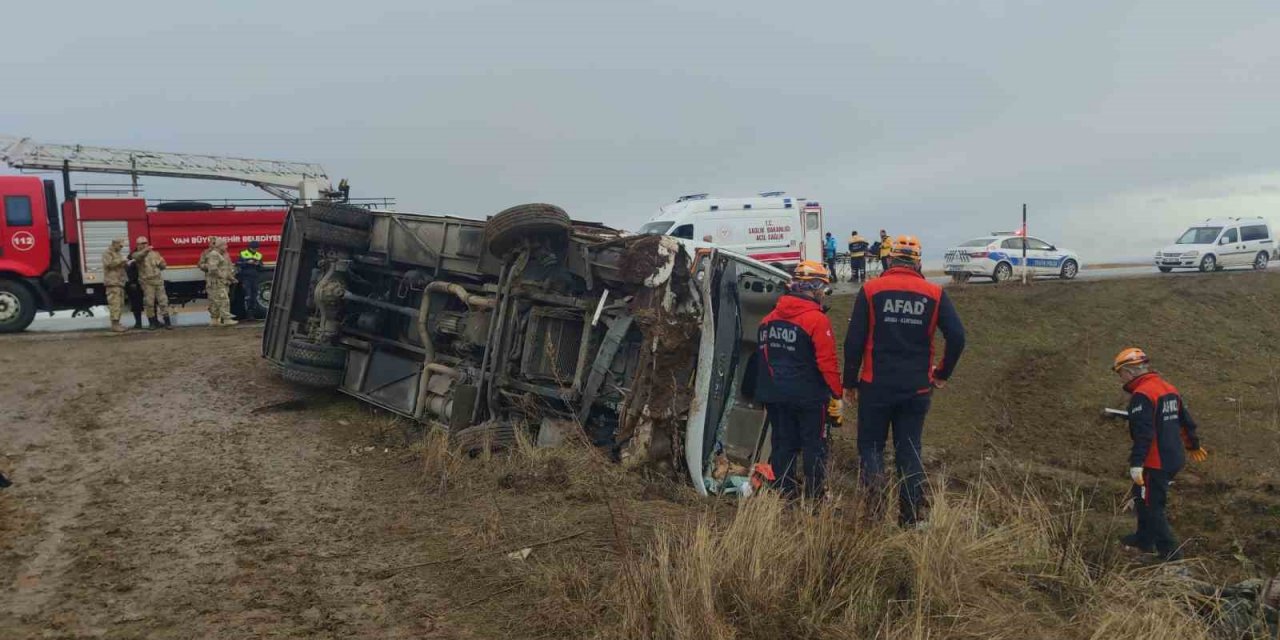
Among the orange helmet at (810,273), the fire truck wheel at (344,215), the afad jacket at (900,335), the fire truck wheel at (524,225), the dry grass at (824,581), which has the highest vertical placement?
the fire truck wheel at (344,215)

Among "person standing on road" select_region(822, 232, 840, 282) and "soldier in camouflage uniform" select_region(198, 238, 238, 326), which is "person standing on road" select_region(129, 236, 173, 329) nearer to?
"soldier in camouflage uniform" select_region(198, 238, 238, 326)

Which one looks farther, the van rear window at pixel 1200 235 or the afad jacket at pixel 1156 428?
the van rear window at pixel 1200 235

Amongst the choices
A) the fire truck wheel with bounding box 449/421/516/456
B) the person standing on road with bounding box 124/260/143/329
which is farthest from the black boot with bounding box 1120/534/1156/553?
the person standing on road with bounding box 124/260/143/329

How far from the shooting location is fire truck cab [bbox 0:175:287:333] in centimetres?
1310

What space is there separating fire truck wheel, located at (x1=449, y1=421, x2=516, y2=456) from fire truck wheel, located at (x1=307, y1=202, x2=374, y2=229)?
2.55 metres

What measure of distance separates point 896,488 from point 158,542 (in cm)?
375

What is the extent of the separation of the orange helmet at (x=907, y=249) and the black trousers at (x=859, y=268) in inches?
730

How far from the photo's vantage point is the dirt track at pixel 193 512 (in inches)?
142

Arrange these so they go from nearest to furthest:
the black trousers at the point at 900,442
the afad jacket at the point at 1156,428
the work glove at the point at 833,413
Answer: the black trousers at the point at 900,442 < the work glove at the point at 833,413 < the afad jacket at the point at 1156,428

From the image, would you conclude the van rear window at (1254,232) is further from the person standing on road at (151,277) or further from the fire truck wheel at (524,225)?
the person standing on road at (151,277)

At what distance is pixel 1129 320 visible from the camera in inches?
641

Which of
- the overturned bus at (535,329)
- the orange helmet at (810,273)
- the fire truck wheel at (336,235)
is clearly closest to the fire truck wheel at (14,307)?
the overturned bus at (535,329)

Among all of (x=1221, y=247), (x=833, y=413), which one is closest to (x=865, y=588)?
(x=833, y=413)

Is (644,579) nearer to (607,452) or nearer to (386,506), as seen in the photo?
(386,506)
